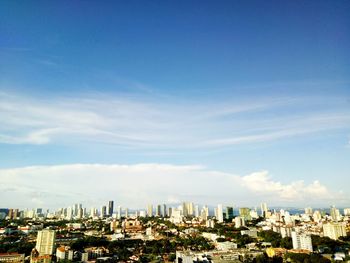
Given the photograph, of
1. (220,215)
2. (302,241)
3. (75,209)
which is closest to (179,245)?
(302,241)

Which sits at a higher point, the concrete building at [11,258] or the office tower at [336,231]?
the office tower at [336,231]

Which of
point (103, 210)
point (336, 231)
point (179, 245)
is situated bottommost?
point (179, 245)

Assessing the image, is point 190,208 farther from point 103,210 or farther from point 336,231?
point 336,231

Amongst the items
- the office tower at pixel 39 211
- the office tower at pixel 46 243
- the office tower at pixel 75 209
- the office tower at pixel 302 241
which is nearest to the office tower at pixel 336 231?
the office tower at pixel 302 241

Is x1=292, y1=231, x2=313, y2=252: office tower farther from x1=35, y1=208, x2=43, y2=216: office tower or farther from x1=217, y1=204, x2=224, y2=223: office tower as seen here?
x1=35, y1=208, x2=43, y2=216: office tower

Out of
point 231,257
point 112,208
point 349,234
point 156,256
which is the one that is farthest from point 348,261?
point 112,208

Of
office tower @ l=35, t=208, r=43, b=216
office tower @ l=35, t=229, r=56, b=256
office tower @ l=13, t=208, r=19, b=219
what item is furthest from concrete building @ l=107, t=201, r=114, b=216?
office tower @ l=35, t=229, r=56, b=256

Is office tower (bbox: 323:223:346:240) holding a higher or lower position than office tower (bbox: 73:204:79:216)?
lower

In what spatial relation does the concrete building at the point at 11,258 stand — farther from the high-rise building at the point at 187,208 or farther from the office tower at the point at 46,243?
the high-rise building at the point at 187,208
